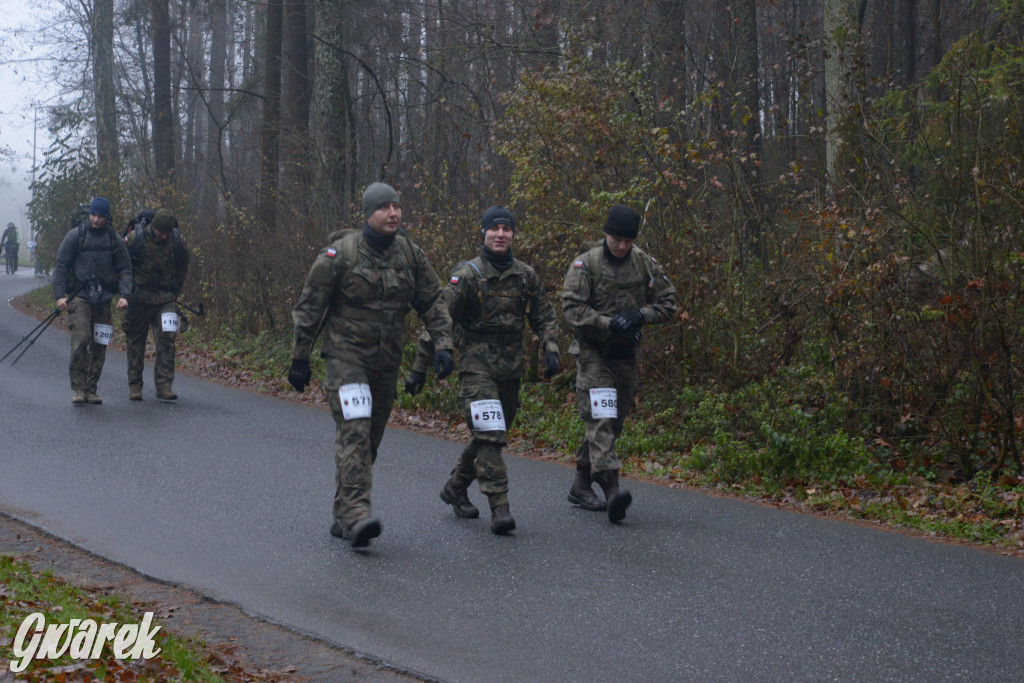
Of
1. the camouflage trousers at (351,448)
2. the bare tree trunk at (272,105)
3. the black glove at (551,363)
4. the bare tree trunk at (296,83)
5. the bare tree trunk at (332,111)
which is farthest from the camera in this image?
the bare tree trunk at (272,105)

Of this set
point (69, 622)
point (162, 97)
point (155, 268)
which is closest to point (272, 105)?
point (162, 97)

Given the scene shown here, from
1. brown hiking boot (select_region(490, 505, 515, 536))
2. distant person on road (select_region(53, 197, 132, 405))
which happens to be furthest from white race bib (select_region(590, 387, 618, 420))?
distant person on road (select_region(53, 197, 132, 405))

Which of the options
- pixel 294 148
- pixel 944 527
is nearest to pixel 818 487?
pixel 944 527

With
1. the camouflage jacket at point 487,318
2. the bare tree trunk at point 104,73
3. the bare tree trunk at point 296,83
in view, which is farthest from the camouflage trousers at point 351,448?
the bare tree trunk at point 104,73

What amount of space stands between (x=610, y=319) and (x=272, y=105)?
16521 millimetres

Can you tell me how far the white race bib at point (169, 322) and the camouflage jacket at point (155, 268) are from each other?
7.4 inches

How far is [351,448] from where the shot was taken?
7145mm

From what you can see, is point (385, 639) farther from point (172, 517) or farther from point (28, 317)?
point (28, 317)

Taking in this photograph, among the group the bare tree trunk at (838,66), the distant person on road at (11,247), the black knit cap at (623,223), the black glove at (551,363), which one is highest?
the distant person on road at (11,247)

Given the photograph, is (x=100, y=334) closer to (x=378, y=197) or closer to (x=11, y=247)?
(x=378, y=197)

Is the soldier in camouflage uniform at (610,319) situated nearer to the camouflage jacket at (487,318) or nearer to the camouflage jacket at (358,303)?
the camouflage jacket at (487,318)

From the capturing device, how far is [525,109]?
44.1ft

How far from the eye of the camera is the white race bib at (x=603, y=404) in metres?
7.89

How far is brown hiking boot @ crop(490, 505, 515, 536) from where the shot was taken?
745 centimetres
